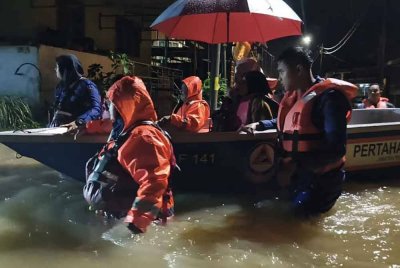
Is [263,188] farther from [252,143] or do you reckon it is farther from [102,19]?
[102,19]

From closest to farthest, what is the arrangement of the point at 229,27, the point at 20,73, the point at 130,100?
1. the point at 130,100
2. the point at 229,27
3. the point at 20,73

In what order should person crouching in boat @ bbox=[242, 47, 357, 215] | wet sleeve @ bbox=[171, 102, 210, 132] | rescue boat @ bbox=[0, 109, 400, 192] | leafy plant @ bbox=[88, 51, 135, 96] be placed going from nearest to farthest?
person crouching in boat @ bbox=[242, 47, 357, 215]
rescue boat @ bbox=[0, 109, 400, 192]
wet sleeve @ bbox=[171, 102, 210, 132]
leafy plant @ bbox=[88, 51, 135, 96]

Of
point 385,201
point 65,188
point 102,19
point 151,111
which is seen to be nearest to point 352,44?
point 102,19

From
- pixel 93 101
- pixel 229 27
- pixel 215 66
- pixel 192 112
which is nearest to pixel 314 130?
pixel 192 112

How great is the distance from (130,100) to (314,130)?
5.01ft

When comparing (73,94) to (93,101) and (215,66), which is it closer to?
(93,101)

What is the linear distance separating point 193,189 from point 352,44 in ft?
43.3

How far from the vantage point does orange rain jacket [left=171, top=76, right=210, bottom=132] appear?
4.81 meters

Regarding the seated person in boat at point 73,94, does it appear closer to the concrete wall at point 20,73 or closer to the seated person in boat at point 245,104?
the seated person in boat at point 245,104

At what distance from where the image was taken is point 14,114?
925 cm

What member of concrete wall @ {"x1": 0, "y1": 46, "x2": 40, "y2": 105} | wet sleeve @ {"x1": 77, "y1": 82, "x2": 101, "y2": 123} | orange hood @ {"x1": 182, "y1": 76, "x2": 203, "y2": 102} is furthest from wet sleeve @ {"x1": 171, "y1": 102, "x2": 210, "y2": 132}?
concrete wall @ {"x1": 0, "y1": 46, "x2": 40, "y2": 105}

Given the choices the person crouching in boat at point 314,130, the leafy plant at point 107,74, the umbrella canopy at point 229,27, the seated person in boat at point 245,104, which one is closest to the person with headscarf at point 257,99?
the seated person in boat at point 245,104

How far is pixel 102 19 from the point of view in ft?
A: 46.7

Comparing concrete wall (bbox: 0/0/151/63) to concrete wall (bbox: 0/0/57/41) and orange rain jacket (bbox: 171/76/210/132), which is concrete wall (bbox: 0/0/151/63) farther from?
orange rain jacket (bbox: 171/76/210/132)
